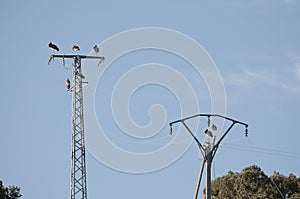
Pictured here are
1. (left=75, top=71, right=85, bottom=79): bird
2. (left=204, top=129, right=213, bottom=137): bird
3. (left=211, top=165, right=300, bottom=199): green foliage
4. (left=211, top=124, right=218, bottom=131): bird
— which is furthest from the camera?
(left=211, top=165, right=300, bottom=199): green foliage

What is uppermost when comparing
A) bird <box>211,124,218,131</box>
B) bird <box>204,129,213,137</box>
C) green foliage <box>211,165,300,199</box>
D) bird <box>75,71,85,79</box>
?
green foliage <box>211,165,300,199</box>

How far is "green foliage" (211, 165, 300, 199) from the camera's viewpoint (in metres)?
95.2

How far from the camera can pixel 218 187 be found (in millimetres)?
98375

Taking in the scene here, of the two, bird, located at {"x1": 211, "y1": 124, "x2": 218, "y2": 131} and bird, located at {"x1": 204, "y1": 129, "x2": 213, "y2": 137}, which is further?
bird, located at {"x1": 211, "y1": 124, "x2": 218, "y2": 131}

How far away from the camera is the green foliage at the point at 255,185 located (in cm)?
9525

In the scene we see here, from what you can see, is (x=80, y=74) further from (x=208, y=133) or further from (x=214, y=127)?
(x=214, y=127)

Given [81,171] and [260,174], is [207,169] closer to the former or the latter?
[81,171]

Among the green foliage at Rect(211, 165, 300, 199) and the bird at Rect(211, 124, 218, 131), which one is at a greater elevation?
the green foliage at Rect(211, 165, 300, 199)

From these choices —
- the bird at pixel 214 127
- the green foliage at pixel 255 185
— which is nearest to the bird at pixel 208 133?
the bird at pixel 214 127

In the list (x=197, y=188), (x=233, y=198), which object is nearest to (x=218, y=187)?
(x=233, y=198)

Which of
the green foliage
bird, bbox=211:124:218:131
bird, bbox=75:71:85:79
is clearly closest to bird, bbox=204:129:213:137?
bird, bbox=211:124:218:131

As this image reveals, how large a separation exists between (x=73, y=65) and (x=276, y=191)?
38.6m

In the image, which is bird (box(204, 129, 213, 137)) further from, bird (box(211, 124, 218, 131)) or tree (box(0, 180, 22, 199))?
tree (box(0, 180, 22, 199))

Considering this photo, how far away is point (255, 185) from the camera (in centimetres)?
9606
